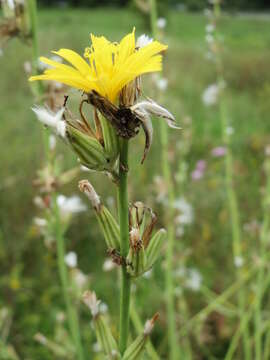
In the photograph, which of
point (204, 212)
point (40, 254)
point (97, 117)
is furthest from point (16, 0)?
point (204, 212)

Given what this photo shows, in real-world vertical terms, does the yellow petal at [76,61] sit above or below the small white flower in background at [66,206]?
above

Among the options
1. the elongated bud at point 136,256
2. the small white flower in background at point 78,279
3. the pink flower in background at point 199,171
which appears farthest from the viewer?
the pink flower in background at point 199,171

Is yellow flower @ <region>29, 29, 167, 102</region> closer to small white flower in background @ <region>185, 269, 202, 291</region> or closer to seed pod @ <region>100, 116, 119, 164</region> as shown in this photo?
seed pod @ <region>100, 116, 119, 164</region>

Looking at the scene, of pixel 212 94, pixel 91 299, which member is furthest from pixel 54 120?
pixel 212 94

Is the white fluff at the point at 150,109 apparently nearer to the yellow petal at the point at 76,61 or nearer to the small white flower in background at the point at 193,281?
the yellow petal at the point at 76,61

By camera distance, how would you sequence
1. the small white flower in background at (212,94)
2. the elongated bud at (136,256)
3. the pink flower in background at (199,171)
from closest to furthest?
1. the elongated bud at (136,256)
2. the small white flower in background at (212,94)
3. the pink flower in background at (199,171)

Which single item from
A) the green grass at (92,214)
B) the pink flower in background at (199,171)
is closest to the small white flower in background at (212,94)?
the green grass at (92,214)

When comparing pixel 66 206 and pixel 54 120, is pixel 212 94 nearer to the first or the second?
pixel 66 206

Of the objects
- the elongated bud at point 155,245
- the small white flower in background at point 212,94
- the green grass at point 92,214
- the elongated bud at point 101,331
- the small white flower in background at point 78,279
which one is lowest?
the green grass at point 92,214
